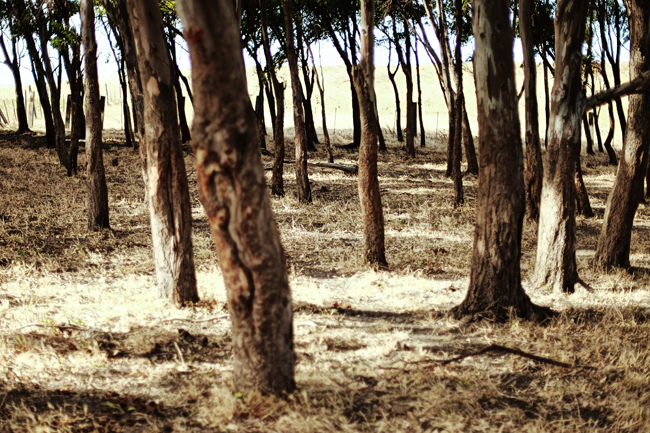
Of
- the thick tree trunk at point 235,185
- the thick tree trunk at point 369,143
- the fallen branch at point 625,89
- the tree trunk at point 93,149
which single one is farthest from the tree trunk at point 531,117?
the tree trunk at point 93,149

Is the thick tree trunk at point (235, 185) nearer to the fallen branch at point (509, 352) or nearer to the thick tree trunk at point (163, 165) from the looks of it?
the fallen branch at point (509, 352)

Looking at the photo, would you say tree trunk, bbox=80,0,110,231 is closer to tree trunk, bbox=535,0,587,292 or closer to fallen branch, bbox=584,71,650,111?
tree trunk, bbox=535,0,587,292

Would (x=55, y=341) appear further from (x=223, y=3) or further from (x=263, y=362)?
(x=223, y=3)

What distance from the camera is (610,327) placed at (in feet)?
17.5

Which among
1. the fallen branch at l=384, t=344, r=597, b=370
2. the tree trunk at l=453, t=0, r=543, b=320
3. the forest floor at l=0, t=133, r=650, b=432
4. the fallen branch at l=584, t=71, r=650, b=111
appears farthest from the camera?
the fallen branch at l=584, t=71, r=650, b=111

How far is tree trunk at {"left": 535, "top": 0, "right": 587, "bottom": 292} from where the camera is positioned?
6367mm

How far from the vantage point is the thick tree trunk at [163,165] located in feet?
18.9

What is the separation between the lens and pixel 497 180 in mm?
5535

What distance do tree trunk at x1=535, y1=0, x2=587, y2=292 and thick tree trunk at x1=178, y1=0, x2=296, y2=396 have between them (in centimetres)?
410

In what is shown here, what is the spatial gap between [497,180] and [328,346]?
91.2 inches

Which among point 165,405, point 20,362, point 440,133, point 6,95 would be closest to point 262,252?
point 165,405

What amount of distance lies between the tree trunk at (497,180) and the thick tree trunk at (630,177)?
267cm

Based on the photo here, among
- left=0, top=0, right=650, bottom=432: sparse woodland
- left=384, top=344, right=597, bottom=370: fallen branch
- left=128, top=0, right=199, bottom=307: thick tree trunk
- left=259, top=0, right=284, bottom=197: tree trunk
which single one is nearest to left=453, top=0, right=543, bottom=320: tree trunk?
left=0, top=0, right=650, bottom=432: sparse woodland

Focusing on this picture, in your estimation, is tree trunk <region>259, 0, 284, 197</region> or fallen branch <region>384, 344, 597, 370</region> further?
tree trunk <region>259, 0, 284, 197</region>
